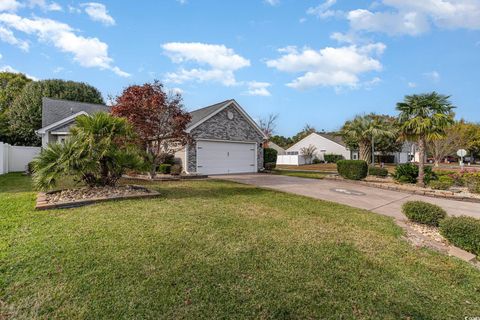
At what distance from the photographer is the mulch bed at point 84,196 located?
19.5 ft

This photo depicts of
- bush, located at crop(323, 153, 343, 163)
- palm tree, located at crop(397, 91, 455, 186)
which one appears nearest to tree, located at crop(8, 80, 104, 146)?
palm tree, located at crop(397, 91, 455, 186)

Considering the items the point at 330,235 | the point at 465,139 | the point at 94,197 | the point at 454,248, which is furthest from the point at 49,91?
the point at 465,139

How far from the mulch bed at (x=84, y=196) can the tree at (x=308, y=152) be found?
108ft

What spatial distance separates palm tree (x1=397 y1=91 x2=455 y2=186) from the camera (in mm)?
10789

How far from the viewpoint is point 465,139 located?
37.3 m

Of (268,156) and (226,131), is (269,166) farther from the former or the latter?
(226,131)

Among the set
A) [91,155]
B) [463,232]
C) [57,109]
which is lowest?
[463,232]

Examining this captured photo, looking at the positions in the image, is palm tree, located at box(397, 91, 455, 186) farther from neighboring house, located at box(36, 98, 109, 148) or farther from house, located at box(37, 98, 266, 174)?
neighboring house, located at box(36, 98, 109, 148)

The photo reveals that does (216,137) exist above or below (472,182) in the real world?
above

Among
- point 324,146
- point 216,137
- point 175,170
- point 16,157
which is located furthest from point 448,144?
point 16,157

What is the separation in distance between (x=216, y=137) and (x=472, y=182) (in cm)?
1296

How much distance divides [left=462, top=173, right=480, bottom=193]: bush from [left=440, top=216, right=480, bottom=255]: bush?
7.81 m

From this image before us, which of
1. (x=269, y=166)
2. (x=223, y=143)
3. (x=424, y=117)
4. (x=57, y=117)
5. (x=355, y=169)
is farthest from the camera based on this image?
(x=269, y=166)

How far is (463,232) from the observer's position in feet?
13.5
